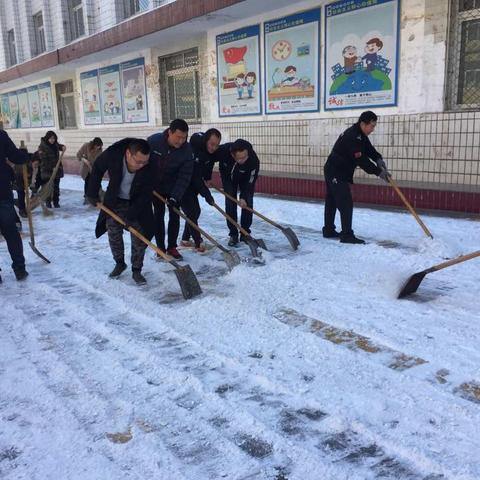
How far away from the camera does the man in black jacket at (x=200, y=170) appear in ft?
17.2

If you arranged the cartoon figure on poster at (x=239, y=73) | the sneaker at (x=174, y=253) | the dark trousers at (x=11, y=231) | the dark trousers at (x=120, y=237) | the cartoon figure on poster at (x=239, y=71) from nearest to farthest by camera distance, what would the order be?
1. the dark trousers at (x=120, y=237)
2. the dark trousers at (x=11, y=231)
3. the sneaker at (x=174, y=253)
4. the cartoon figure on poster at (x=239, y=71)
5. the cartoon figure on poster at (x=239, y=73)

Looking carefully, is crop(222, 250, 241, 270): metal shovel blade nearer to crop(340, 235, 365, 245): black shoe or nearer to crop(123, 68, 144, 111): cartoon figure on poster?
crop(340, 235, 365, 245): black shoe

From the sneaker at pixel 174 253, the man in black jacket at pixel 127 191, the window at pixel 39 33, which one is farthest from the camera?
the window at pixel 39 33

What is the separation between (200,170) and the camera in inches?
208

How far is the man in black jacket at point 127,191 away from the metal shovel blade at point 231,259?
2.50 ft

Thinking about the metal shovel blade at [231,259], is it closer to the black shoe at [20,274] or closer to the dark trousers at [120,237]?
the dark trousers at [120,237]

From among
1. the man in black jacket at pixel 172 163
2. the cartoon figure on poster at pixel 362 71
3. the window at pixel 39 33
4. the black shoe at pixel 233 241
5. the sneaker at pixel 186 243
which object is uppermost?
the window at pixel 39 33

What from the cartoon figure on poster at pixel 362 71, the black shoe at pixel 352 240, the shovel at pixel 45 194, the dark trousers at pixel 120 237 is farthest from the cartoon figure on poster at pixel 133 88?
the dark trousers at pixel 120 237

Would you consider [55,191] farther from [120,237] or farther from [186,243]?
[120,237]

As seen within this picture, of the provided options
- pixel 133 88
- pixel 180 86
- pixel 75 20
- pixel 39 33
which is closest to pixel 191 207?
pixel 180 86

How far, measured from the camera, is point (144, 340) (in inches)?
127

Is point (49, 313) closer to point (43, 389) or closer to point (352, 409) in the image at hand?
point (43, 389)

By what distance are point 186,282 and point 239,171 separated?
1889mm

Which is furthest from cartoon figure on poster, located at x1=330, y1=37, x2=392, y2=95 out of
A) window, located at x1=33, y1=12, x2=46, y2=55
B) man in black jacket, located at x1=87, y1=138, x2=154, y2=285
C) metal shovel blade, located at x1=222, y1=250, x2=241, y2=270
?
window, located at x1=33, y1=12, x2=46, y2=55
